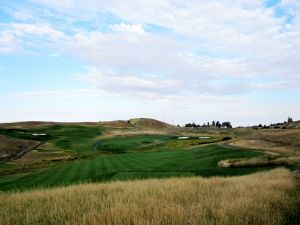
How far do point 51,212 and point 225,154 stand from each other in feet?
144

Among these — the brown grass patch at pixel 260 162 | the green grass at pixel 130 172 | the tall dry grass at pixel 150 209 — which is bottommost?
the green grass at pixel 130 172

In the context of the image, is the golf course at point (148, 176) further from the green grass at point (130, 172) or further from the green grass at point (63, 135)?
the green grass at point (63, 135)

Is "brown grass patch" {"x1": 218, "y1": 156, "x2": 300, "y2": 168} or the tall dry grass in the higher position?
the tall dry grass

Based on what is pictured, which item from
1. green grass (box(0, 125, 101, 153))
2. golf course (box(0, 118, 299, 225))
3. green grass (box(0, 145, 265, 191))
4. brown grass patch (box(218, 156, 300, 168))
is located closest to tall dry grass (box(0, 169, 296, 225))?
golf course (box(0, 118, 299, 225))

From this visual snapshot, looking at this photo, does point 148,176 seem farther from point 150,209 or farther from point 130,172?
point 150,209

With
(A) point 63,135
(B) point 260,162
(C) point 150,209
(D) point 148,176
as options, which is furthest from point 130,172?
(A) point 63,135

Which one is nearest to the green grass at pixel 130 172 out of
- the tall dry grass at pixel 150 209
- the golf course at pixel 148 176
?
the golf course at pixel 148 176

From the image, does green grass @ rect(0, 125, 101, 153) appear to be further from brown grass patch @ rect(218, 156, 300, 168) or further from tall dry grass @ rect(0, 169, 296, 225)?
tall dry grass @ rect(0, 169, 296, 225)

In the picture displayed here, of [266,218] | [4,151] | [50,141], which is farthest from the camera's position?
[50,141]

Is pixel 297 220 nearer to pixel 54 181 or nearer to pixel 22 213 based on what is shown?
pixel 22 213

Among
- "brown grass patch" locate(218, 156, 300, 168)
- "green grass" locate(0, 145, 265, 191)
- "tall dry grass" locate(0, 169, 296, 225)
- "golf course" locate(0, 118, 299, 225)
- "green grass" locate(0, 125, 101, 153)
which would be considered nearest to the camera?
"tall dry grass" locate(0, 169, 296, 225)

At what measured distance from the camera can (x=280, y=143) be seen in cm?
6391

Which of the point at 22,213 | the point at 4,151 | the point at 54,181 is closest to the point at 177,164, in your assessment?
the point at 54,181

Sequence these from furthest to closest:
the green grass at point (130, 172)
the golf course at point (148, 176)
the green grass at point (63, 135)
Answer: the green grass at point (63, 135), the green grass at point (130, 172), the golf course at point (148, 176)
